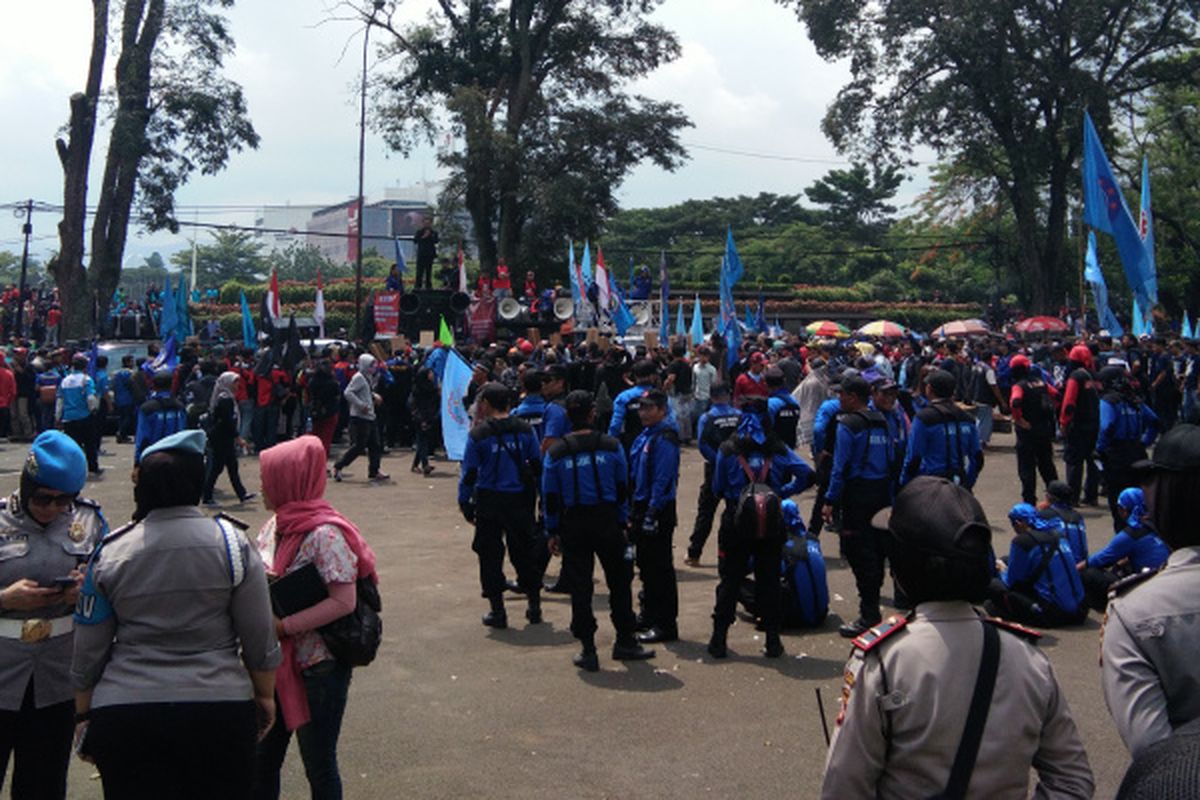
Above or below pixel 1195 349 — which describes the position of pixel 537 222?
above

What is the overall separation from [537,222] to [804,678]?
32.1m

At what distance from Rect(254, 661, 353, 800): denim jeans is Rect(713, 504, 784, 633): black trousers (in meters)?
3.54

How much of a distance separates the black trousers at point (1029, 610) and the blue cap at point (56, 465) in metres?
6.12

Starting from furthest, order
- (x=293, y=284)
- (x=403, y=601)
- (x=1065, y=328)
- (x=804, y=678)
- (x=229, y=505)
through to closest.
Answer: (x=293, y=284) < (x=1065, y=328) < (x=229, y=505) < (x=403, y=601) < (x=804, y=678)

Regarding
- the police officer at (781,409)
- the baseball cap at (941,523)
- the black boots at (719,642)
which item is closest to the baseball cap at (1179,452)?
the baseball cap at (941,523)

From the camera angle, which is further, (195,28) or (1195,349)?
(195,28)

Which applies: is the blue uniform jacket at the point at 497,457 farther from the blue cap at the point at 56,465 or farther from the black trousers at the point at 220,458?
the black trousers at the point at 220,458

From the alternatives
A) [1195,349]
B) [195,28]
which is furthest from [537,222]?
[1195,349]

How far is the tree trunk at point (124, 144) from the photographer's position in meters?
29.1

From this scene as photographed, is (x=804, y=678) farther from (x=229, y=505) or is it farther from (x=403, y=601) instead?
(x=229, y=505)

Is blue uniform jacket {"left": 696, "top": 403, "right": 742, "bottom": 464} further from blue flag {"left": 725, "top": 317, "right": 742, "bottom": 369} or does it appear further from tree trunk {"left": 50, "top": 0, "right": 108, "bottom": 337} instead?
tree trunk {"left": 50, "top": 0, "right": 108, "bottom": 337}

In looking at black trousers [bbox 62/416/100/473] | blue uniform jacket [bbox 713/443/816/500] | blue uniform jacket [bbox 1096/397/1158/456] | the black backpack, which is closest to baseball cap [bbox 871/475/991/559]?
the black backpack

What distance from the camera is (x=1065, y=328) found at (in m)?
33.3

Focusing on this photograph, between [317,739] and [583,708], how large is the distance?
8.33 feet
